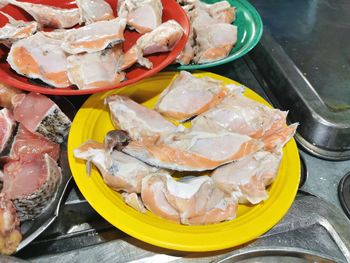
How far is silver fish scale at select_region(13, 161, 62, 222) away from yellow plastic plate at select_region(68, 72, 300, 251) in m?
0.08

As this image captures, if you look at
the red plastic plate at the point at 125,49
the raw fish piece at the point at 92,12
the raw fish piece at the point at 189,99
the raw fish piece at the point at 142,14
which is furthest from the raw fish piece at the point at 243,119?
the raw fish piece at the point at 92,12

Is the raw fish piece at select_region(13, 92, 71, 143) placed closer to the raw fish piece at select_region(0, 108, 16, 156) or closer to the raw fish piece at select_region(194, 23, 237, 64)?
the raw fish piece at select_region(0, 108, 16, 156)

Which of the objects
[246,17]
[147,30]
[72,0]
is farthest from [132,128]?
[246,17]

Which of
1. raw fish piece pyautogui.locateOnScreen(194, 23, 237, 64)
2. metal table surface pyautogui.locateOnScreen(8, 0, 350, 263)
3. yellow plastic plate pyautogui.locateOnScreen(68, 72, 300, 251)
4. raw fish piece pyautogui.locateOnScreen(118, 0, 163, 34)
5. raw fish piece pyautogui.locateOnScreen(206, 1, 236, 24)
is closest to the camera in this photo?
yellow plastic plate pyautogui.locateOnScreen(68, 72, 300, 251)

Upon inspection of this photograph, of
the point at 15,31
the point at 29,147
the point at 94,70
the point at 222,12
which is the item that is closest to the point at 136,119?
the point at 94,70

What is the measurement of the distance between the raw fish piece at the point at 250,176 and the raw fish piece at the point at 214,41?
1.49ft

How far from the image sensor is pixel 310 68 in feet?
4.99

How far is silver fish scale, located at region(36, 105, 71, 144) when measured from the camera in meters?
1.10

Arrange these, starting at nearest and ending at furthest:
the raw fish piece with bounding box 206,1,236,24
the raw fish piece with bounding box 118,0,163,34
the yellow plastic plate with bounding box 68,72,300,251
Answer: the yellow plastic plate with bounding box 68,72,300,251 → the raw fish piece with bounding box 118,0,163,34 → the raw fish piece with bounding box 206,1,236,24

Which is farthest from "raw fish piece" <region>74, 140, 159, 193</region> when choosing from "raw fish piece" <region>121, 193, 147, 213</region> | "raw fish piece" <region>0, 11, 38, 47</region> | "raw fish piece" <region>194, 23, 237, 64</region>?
"raw fish piece" <region>194, 23, 237, 64</region>

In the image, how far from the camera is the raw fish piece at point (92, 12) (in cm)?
120

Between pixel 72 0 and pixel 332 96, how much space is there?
967mm

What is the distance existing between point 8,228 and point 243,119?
0.67 m

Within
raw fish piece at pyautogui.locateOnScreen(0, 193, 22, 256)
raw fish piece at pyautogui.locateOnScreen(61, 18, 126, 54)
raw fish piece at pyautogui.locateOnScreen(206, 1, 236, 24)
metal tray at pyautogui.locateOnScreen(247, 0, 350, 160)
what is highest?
raw fish piece at pyautogui.locateOnScreen(61, 18, 126, 54)
